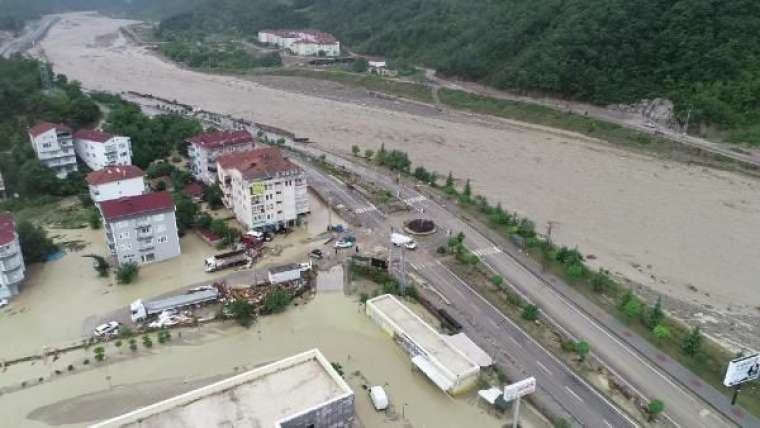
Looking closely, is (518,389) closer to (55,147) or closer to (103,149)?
(103,149)

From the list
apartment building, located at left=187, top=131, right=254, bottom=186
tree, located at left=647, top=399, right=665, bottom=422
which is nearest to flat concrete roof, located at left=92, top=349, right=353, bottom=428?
tree, located at left=647, top=399, right=665, bottom=422

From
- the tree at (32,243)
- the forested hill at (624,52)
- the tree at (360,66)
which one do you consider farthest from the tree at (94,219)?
the tree at (360,66)

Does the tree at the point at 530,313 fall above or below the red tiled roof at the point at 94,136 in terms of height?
below

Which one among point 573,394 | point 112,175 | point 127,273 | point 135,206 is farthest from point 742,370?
point 112,175

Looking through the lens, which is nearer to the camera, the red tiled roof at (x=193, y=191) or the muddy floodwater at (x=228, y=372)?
the muddy floodwater at (x=228, y=372)

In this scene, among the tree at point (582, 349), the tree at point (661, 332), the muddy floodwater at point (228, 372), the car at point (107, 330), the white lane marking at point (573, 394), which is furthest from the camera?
the car at point (107, 330)

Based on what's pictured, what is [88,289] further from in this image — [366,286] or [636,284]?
[636,284]

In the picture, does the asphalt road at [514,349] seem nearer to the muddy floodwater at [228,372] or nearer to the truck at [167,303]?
the muddy floodwater at [228,372]

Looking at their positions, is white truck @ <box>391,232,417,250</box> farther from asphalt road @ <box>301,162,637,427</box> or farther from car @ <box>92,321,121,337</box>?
car @ <box>92,321,121,337</box>
